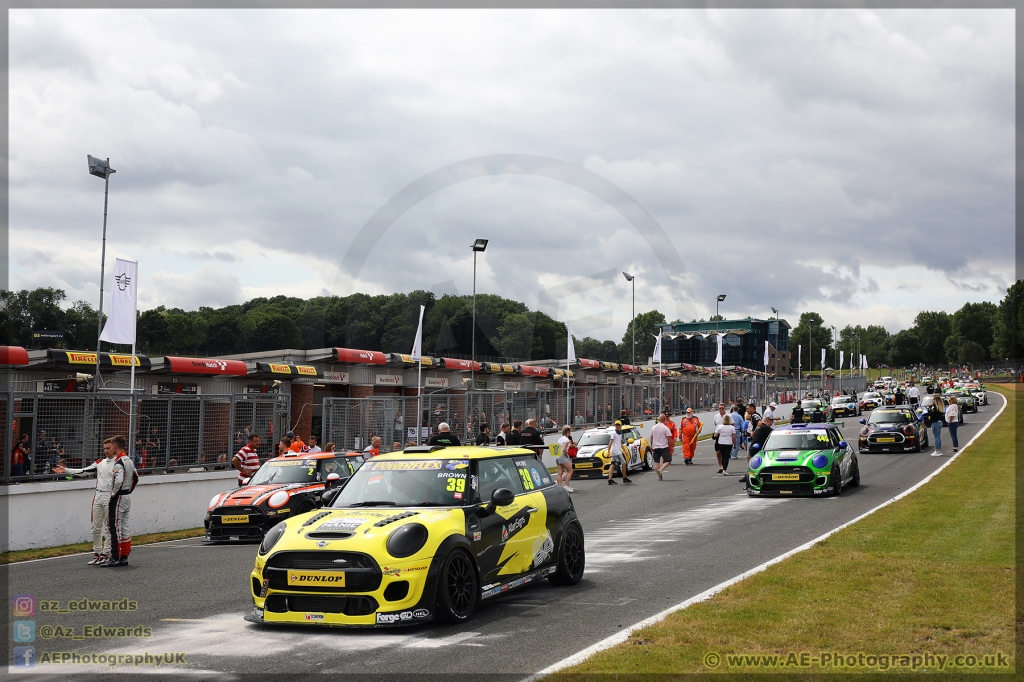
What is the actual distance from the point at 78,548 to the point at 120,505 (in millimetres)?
3493

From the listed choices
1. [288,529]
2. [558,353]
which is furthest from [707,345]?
[288,529]

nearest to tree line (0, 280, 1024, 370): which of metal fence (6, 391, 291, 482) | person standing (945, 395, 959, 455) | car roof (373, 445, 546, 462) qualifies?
person standing (945, 395, 959, 455)

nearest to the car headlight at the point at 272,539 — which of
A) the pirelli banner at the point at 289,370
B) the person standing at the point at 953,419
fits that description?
the pirelli banner at the point at 289,370

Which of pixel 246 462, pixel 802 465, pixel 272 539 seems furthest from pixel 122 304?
pixel 802 465

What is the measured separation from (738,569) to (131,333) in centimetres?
1385

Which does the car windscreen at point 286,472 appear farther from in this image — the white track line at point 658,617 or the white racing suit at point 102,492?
the white track line at point 658,617

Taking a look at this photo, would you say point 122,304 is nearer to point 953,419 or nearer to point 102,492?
point 102,492

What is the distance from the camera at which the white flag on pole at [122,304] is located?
18859 mm

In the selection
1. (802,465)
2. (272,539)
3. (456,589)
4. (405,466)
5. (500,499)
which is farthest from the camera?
(802,465)

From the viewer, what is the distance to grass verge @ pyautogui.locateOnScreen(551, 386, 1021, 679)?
6.19m

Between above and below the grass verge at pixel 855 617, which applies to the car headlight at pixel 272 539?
above

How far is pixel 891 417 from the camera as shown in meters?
32.1

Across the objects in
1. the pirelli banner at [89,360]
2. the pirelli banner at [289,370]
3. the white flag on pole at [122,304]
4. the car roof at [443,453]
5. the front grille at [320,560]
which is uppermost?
the white flag on pole at [122,304]

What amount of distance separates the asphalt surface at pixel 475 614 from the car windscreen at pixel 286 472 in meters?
1.60
